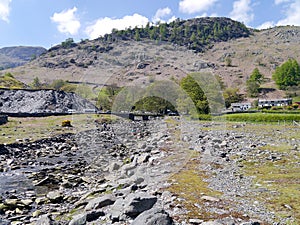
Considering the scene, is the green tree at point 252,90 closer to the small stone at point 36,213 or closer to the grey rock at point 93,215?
the small stone at point 36,213

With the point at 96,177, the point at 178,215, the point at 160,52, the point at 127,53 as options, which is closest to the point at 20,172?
the point at 96,177

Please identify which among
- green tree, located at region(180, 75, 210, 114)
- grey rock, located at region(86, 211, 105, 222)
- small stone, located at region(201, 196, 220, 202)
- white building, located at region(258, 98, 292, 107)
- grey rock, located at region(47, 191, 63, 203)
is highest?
green tree, located at region(180, 75, 210, 114)

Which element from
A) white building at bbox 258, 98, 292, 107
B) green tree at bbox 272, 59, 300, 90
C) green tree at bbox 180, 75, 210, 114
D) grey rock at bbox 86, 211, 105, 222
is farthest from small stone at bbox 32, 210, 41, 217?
green tree at bbox 272, 59, 300, 90

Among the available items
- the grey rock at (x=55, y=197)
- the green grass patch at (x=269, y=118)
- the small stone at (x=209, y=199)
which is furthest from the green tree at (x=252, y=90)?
the small stone at (x=209, y=199)

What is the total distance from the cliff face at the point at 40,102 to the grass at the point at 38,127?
48.4 ft

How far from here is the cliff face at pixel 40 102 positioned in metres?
70.2

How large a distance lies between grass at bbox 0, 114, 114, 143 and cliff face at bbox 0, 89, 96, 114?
48.4 feet

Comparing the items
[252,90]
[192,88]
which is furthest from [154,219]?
[252,90]

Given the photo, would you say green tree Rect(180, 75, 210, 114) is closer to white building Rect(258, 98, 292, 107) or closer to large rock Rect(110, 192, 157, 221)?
large rock Rect(110, 192, 157, 221)

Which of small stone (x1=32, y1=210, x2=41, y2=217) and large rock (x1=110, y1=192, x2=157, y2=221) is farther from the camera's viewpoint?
small stone (x1=32, y1=210, x2=41, y2=217)

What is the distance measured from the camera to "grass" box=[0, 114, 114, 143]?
116 ft

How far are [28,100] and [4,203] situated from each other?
6681cm

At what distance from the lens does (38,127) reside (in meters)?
44.2

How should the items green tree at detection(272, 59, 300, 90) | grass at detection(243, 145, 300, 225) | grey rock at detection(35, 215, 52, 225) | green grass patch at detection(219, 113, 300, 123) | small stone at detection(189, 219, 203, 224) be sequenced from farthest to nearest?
green tree at detection(272, 59, 300, 90), green grass patch at detection(219, 113, 300, 123), grey rock at detection(35, 215, 52, 225), grass at detection(243, 145, 300, 225), small stone at detection(189, 219, 203, 224)
